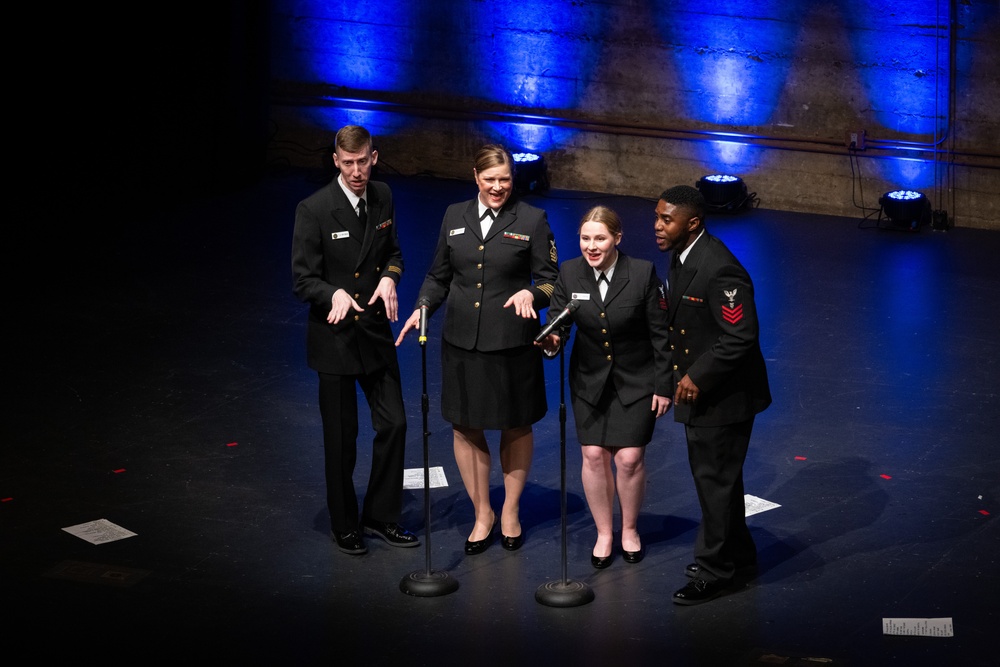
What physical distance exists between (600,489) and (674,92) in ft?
23.5

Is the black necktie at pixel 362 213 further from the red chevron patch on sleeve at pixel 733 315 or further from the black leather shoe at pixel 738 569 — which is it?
the black leather shoe at pixel 738 569

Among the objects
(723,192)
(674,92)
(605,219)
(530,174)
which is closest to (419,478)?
(605,219)

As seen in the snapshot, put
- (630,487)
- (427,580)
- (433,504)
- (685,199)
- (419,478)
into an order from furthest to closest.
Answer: (419,478)
(433,504)
(630,487)
(427,580)
(685,199)

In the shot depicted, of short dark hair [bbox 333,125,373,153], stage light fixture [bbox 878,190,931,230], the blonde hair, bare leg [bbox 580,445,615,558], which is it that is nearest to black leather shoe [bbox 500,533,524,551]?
bare leg [bbox 580,445,615,558]

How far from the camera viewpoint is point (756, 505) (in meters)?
5.41

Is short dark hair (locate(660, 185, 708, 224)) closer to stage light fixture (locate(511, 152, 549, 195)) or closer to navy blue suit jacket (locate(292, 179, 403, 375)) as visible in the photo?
navy blue suit jacket (locate(292, 179, 403, 375))

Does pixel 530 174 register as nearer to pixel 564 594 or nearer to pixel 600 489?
pixel 600 489

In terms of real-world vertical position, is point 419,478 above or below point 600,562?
above

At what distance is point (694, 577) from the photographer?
4672 mm

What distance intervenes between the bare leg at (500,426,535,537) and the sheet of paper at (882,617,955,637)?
4.57 ft

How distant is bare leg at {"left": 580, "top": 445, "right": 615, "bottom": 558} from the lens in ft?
15.9

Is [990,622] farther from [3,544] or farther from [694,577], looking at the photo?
[3,544]

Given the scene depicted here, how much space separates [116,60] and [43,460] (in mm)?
6493

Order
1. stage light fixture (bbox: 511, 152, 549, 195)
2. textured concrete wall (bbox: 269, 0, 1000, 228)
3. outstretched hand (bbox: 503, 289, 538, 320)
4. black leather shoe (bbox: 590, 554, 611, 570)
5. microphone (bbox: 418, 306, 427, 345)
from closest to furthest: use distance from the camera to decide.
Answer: microphone (bbox: 418, 306, 427, 345), outstretched hand (bbox: 503, 289, 538, 320), black leather shoe (bbox: 590, 554, 611, 570), textured concrete wall (bbox: 269, 0, 1000, 228), stage light fixture (bbox: 511, 152, 549, 195)
